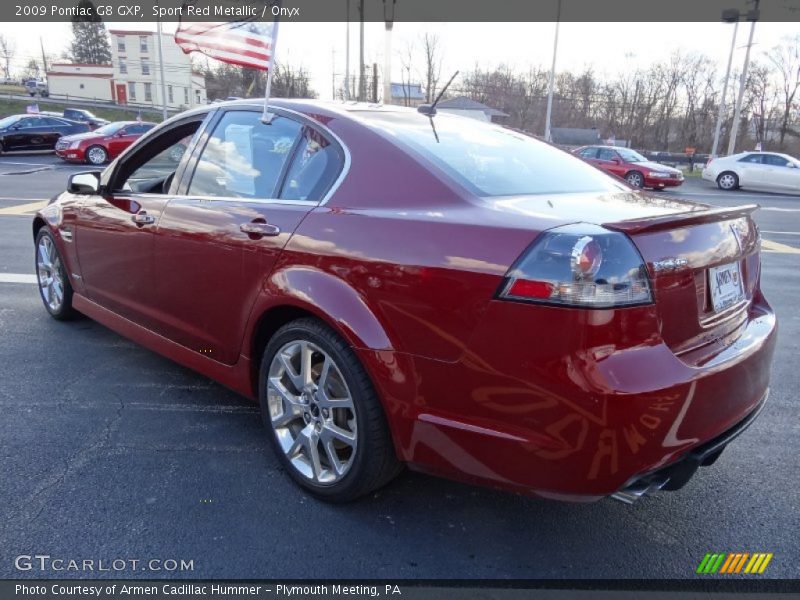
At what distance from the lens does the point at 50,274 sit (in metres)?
4.68

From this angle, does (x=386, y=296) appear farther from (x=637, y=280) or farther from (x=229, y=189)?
(x=229, y=189)

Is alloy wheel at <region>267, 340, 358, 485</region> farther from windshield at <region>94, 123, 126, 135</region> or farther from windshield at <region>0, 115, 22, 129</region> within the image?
windshield at <region>0, 115, 22, 129</region>

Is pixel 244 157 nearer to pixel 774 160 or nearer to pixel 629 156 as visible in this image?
pixel 629 156

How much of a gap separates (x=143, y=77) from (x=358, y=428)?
273 feet

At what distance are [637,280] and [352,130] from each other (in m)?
1.36

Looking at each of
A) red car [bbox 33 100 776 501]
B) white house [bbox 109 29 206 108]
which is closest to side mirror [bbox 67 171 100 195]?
red car [bbox 33 100 776 501]

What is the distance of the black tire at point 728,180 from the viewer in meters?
21.4

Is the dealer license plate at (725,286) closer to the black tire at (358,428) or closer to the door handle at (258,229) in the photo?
the black tire at (358,428)

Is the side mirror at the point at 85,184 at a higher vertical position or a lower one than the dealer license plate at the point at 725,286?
higher

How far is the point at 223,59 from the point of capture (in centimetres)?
407

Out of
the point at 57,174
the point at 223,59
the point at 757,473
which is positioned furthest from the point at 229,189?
the point at 57,174

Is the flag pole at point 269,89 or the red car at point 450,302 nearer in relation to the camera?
the red car at point 450,302

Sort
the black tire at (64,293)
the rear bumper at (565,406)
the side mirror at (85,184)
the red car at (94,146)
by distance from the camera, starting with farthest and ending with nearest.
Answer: the red car at (94,146)
the black tire at (64,293)
the side mirror at (85,184)
the rear bumper at (565,406)

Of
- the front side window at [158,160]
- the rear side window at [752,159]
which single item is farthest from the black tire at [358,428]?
the rear side window at [752,159]
